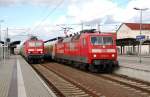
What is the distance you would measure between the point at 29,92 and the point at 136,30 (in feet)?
421

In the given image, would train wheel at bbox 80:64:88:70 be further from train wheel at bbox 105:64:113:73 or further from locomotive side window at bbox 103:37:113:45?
locomotive side window at bbox 103:37:113:45

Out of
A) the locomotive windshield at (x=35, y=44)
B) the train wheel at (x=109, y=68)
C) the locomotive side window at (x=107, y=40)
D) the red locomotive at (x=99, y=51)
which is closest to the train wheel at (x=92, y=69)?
the red locomotive at (x=99, y=51)

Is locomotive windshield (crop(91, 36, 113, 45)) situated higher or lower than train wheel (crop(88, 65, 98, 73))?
higher

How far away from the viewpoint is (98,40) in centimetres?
3048

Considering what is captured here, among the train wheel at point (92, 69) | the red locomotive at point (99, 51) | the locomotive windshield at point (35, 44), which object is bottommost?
the train wheel at point (92, 69)

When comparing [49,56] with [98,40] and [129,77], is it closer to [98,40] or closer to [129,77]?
[98,40]

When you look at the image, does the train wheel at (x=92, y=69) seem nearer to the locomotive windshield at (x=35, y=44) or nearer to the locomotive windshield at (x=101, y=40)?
the locomotive windshield at (x=101, y=40)

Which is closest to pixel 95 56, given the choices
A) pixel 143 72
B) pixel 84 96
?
pixel 143 72

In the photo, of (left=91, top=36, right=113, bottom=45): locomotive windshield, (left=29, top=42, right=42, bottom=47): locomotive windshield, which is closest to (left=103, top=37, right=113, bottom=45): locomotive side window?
(left=91, top=36, right=113, bottom=45): locomotive windshield

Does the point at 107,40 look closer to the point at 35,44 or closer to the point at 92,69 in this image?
the point at 92,69

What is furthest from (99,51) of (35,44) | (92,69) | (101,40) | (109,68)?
(35,44)

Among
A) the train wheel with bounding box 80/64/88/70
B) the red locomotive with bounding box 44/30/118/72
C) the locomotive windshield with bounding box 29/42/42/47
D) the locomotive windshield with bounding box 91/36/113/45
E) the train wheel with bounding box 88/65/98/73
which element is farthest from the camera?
the locomotive windshield with bounding box 29/42/42/47

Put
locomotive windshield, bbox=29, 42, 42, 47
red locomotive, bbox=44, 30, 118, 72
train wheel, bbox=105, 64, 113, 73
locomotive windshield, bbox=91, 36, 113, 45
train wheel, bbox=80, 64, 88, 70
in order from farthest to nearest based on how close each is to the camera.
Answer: locomotive windshield, bbox=29, 42, 42, 47 < train wheel, bbox=80, 64, 88, 70 < locomotive windshield, bbox=91, 36, 113, 45 < train wheel, bbox=105, 64, 113, 73 < red locomotive, bbox=44, 30, 118, 72

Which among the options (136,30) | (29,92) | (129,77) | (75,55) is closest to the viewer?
(29,92)
